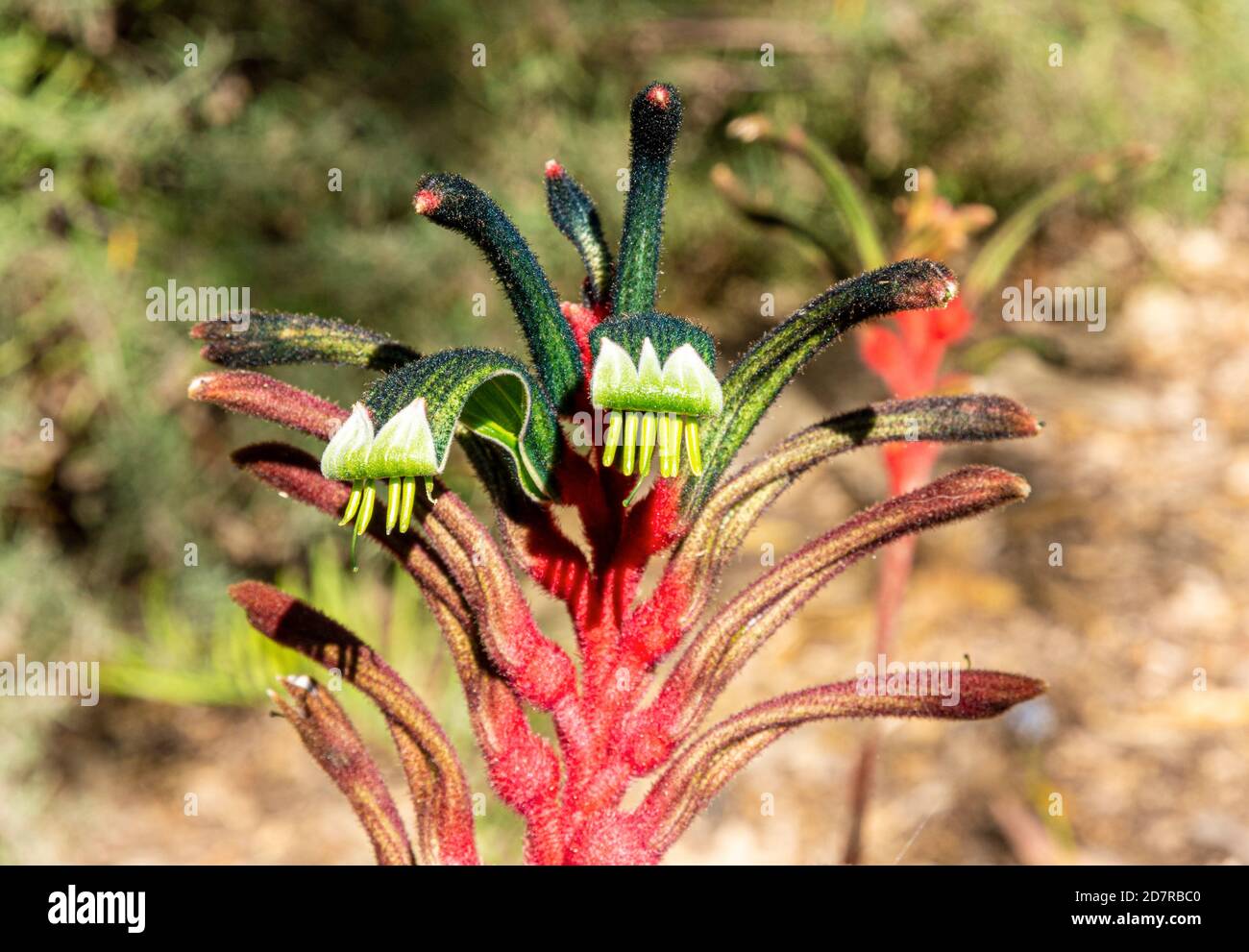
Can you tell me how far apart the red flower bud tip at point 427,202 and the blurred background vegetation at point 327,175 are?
5.40 ft

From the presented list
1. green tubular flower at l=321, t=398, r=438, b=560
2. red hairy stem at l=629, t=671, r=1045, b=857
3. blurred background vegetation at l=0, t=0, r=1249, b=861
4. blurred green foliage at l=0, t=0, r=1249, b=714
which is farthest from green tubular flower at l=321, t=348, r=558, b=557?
blurred green foliage at l=0, t=0, r=1249, b=714

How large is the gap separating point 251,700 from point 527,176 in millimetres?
1845

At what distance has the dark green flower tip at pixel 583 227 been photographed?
0.87m

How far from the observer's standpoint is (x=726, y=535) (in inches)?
32.1

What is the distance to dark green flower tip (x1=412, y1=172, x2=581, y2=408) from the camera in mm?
739

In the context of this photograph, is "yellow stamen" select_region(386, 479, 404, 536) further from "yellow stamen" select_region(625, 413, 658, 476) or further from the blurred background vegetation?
the blurred background vegetation

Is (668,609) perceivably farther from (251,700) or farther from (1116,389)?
(1116,389)

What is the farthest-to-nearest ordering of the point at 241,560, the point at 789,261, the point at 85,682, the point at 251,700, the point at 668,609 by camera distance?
the point at 789,261
the point at 241,560
the point at 85,682
the point at 251,700
the point at 668,609

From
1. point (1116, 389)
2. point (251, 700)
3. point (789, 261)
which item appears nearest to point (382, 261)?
point (251, 700)

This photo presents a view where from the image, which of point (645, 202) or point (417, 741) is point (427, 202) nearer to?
point (645, 202)

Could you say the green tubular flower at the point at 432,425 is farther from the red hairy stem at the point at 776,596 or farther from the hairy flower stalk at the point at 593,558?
the red hairy stem at the point at 776,596

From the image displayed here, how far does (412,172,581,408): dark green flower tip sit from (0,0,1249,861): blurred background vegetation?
1.60 meters

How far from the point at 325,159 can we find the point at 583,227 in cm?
256

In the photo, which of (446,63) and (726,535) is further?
(446,63)
